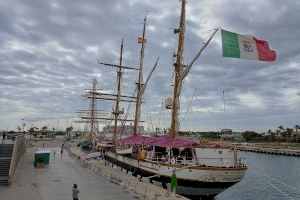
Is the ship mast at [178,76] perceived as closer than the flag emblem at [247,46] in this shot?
No

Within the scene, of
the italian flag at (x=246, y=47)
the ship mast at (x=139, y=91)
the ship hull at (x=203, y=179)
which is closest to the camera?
the italian flag at (x=246, y=47)

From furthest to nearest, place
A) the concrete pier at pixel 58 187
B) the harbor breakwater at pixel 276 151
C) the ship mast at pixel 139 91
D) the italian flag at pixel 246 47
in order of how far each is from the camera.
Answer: the harbor breakwater at pixel 276 151 < the ship mast at pixel 139 91 < the italian flag at pixel 246 47 < the concrete pier at pixel 58 187

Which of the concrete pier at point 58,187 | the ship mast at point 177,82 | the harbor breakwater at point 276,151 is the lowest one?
the concrete pier at point 58,187

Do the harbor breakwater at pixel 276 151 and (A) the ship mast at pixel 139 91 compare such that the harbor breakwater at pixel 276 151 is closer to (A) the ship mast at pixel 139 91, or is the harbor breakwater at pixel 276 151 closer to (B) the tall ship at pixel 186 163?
(A) the ship mast at pixel 139 91

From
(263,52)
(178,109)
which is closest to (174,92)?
(178,109)

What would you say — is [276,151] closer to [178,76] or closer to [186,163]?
[178,76]

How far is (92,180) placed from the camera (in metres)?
37.0

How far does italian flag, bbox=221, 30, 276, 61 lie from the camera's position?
31609mm

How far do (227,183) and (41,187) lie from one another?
15716mm

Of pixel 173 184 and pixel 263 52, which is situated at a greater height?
pixel 263 52

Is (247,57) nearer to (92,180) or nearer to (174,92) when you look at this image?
(174,92)

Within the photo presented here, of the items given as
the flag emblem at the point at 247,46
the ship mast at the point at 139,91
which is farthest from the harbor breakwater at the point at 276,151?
the flag emblem at the point at 247,46

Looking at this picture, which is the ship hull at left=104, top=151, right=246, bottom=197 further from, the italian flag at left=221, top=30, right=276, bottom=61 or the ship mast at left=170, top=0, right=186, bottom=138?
the italian flag at left=221, top=30, right=276, bottom=61

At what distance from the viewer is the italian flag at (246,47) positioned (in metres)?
31.6
